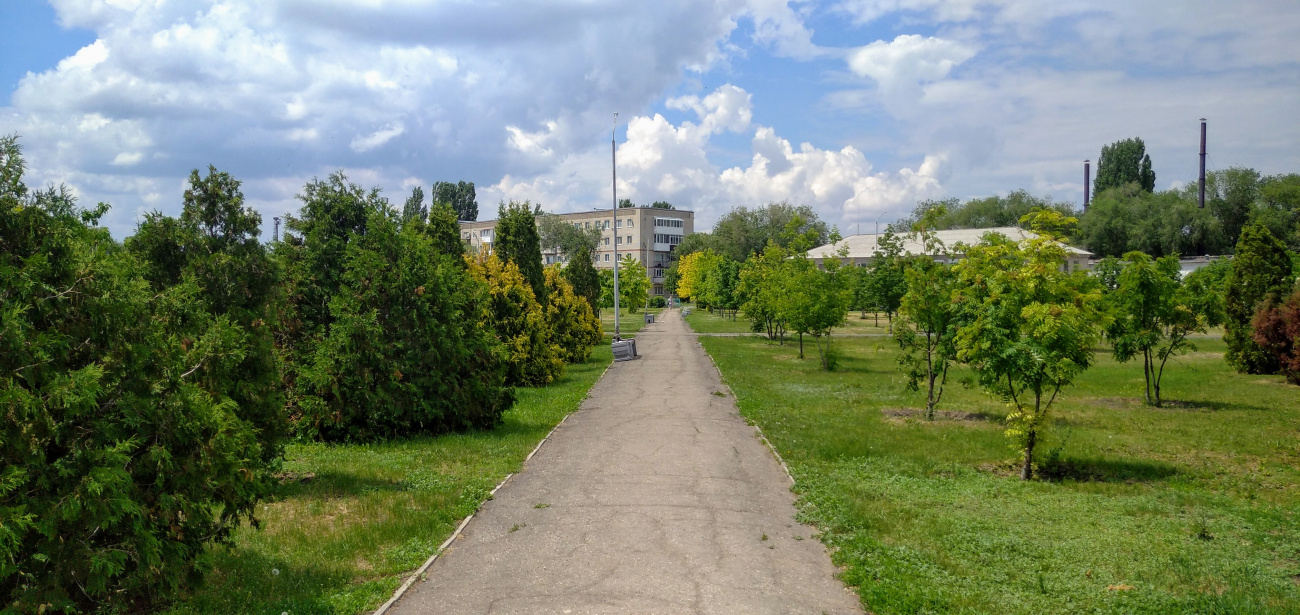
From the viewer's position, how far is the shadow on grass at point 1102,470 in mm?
11219

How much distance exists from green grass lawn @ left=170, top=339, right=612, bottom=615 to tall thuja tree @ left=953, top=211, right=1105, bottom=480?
6.53 meters

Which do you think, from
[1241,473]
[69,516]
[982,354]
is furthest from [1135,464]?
[69,516]

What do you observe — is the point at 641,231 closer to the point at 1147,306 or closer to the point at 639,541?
the point at 1147,306

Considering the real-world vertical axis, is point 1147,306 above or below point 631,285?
below

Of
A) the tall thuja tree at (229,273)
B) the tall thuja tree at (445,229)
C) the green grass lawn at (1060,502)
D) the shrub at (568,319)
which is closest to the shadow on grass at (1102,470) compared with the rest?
the green grass lawn at (1060,502)

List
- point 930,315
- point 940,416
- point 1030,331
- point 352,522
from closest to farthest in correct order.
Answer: point 352,522 < point 1030,331 < point 930,315 < point 940,416

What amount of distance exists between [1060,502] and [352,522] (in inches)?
304

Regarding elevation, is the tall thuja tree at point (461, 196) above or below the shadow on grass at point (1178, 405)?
above

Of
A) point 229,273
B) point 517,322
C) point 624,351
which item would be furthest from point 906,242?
point 229,273

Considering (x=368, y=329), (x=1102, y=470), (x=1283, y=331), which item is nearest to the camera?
(x=1102, y=470)

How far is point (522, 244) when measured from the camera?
26.0 meters

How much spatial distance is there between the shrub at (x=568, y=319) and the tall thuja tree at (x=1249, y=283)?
20161 mm

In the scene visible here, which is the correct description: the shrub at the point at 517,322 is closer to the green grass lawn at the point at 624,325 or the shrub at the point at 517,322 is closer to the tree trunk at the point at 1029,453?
the tree trunk at the point at 1029,453

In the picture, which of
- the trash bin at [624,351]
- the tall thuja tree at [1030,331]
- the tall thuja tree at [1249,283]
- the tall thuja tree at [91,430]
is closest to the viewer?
the tall thuja tree at [91,430]
